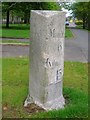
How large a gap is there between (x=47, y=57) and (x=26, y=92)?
4.53ft

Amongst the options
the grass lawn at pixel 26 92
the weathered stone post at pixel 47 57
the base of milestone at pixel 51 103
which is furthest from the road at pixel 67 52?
the weathered stone post at pixel 47 57

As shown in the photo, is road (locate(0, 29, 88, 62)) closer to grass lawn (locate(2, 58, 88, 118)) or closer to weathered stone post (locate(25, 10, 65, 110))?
grass lawn (locate(2, 58, 88, 118))

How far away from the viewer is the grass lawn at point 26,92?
5.76 metres

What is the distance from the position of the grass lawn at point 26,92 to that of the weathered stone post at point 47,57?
31 cm

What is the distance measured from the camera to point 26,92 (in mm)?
7047

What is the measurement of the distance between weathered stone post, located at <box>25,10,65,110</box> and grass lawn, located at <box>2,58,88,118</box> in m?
0.31

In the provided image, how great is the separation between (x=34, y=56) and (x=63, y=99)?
979 mm

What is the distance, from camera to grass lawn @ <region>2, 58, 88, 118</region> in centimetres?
576

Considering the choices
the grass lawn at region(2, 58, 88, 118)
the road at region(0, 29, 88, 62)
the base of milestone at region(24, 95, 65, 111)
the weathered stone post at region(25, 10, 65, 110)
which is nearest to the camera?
the grass lawn at region(2, 58, 88, 118)

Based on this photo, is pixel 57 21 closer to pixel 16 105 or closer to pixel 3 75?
pixel 16 105

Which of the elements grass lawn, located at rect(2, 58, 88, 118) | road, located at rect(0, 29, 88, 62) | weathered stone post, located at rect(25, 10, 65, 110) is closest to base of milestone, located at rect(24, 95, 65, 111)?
weathered stone post, located at rect(25, 10, 65, 110)

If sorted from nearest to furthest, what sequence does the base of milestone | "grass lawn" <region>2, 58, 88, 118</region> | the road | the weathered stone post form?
"grass lawn" <region>2, 58, 88, 118</region>, the weathered stone post, the base of milestone, the road

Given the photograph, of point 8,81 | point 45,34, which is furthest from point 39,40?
point 8,81

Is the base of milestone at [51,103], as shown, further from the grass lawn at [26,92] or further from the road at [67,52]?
the road at [67,52]
